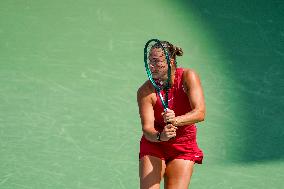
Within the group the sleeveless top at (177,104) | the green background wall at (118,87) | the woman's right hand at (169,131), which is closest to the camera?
the woman's right hand at (169,131)

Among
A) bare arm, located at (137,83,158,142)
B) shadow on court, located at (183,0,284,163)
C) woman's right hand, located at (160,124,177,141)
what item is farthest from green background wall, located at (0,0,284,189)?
woman's right hand, located at (160,124,177,141)

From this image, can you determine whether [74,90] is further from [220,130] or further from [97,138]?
[220,130]

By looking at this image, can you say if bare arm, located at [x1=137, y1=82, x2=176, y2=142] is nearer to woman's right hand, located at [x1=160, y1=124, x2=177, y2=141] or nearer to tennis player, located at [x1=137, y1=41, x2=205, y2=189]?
tennis player, located at [x1=137, y1=41, x2=205, y2=189]

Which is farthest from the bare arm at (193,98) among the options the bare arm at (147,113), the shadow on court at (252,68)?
the shadow on court at (252,68)

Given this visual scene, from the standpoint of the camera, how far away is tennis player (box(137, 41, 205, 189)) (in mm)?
4172

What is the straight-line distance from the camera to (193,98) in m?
4.16

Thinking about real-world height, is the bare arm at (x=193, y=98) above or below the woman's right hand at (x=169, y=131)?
above

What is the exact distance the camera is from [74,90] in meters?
6.59

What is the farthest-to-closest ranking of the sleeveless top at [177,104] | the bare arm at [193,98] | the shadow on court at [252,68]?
the shadow on court at [252,68], the sleeveless top at [177,104], the bare arm at [193,98]

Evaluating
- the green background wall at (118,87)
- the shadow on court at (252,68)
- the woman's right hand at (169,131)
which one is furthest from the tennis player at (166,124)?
the shadow on court at (252,68)

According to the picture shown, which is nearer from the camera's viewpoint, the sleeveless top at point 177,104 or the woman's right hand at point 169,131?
the woman's right hand at point 169,131

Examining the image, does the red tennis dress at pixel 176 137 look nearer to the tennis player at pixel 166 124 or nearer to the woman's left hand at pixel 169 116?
the tennis player at pixel 166 124

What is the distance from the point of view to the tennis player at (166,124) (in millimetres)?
4172

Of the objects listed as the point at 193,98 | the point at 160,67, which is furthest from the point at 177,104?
the point at 160,67
